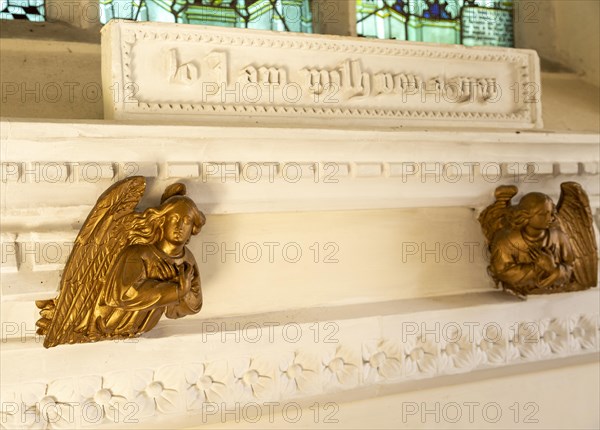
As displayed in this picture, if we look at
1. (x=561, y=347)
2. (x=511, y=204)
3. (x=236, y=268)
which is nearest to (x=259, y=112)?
(x=236, y=268)

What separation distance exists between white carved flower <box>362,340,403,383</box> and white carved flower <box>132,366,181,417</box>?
1.70 feet

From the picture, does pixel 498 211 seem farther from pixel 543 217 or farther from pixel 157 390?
pixel 157 390

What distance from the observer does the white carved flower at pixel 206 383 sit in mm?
1423

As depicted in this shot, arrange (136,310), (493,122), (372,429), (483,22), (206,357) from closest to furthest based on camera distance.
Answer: (136,310) < (206,357) < (372,429) < (493,122) < (483,22)

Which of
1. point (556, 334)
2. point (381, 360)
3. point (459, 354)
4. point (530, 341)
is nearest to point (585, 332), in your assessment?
point (556, 334)

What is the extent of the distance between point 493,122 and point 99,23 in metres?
1.28

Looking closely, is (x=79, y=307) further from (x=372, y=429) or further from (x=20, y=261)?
(x=372, y=429)

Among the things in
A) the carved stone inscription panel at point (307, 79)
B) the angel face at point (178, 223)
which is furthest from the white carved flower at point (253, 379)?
the carved stone inscription panel at point (307, 79)

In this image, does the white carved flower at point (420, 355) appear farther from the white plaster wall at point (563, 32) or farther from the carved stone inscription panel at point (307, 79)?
the white plaster wall at point (563, 32)

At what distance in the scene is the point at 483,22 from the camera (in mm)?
2404

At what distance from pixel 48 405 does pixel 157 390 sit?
0.81 feet

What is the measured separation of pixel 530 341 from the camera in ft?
5.74

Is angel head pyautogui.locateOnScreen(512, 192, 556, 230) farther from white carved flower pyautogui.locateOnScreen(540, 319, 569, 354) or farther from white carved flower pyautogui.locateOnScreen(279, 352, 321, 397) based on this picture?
white carved flower pyautogui.locateOnScreen(279, 352, 321, 397)

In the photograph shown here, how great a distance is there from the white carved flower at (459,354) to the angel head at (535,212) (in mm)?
368
